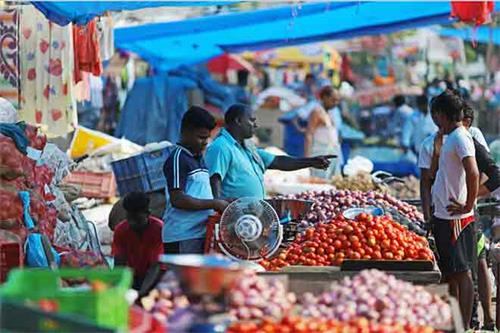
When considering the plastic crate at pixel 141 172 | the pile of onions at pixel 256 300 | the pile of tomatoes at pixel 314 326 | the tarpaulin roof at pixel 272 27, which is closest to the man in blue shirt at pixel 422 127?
the tarpaulin roof at pixel 272 27

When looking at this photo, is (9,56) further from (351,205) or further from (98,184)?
(351,205)

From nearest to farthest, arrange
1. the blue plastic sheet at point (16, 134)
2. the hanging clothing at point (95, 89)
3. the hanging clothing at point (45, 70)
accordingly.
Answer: the blue plastic sheet at point (16, 134), the hanging clothing at point (45, 70), the hanging clothing at point (95, 89)

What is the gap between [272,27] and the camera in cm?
1609

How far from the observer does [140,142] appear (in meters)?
A: 17.2

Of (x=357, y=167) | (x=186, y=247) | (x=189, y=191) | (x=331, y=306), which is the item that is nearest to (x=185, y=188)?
(x=189, y=191)

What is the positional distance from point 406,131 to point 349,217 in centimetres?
1368

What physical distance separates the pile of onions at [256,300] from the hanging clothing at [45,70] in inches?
232

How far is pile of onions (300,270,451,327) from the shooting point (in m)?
5.18

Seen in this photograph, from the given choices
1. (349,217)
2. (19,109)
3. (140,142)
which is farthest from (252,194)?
(140,142)

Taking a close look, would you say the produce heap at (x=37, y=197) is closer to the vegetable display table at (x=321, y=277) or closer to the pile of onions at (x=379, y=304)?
the vegetable display table at (x=321, y=277)

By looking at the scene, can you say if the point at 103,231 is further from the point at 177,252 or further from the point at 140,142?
the point at 140,142

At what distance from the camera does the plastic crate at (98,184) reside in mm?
13078

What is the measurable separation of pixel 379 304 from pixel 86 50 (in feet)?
22.0

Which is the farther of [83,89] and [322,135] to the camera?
[322,135]
